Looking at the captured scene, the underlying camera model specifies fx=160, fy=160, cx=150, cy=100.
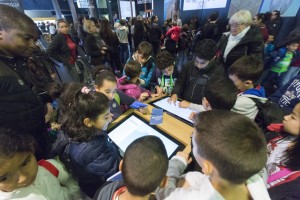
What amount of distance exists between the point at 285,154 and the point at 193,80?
3.80 feet

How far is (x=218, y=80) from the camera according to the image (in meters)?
1.12

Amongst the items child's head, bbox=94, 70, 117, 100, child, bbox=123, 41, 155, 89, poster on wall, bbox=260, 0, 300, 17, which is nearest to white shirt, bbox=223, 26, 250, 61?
child, bbox=123, 41, 155, 89

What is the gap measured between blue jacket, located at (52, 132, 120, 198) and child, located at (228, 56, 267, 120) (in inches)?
40.6

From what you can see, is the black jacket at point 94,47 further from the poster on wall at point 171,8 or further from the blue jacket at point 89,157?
the poster on wall at point 171,8

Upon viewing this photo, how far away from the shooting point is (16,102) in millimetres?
1063

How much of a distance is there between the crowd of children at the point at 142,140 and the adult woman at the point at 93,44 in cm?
139

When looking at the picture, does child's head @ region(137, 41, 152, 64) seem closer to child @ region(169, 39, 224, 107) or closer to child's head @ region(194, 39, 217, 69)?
child @ region(169, 39, 224, 107)

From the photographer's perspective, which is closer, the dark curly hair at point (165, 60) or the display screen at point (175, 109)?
the display screen at point (175, 109)

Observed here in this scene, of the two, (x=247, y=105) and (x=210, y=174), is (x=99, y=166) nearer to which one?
(x=210, y=174)

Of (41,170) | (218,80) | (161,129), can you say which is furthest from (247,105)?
(41,170)

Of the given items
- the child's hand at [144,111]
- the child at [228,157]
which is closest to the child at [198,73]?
the child's hand at [144,111]

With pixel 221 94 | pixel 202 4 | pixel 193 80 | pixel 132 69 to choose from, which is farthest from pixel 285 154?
pixel 202 4

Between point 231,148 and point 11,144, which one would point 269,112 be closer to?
point 231,148

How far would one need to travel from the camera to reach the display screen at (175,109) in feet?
4.92
